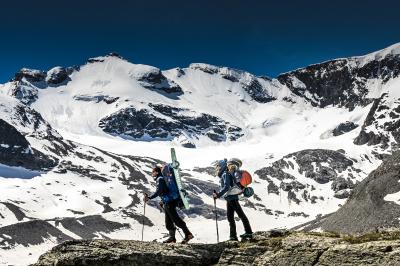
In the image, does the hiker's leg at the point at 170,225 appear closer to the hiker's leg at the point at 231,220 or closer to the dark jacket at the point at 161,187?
the dark jacket at the point at 161,187

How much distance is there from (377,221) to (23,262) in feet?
295

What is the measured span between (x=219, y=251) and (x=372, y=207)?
105946 mm

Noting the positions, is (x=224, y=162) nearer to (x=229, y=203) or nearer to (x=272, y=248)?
(x=229, y=203)

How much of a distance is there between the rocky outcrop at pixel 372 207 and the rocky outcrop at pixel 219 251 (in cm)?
9024

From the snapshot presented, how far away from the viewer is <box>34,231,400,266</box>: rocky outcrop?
17.0m

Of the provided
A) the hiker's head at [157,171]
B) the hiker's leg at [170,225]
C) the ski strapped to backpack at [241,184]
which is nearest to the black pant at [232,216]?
the ski strapped to backpack at [241,184]

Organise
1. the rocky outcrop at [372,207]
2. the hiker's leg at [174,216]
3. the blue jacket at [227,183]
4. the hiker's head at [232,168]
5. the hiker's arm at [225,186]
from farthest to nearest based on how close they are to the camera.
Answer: the rocky outcrop at [372,207] < the hiker's head at [232,168] < the hiker's leg at [174,216] < the blue jacket at [227,183] < the hiker's arm at [225,186]

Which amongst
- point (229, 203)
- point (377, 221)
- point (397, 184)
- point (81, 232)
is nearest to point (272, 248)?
point (229, 203)

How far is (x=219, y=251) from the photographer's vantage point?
19.4m

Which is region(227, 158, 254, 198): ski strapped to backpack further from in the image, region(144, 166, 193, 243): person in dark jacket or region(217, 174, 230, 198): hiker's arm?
region(144, 166, 193, 243): person in dark jacket

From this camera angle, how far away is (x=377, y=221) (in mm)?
109250

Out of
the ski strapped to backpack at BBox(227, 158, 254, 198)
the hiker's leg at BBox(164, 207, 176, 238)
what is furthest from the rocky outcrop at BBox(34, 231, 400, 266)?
the hiker's leg at BBox(164, 207, 176, 238)

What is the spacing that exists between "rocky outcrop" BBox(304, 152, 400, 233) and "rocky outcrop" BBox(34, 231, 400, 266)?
296ft

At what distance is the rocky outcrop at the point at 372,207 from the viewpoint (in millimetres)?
110625
